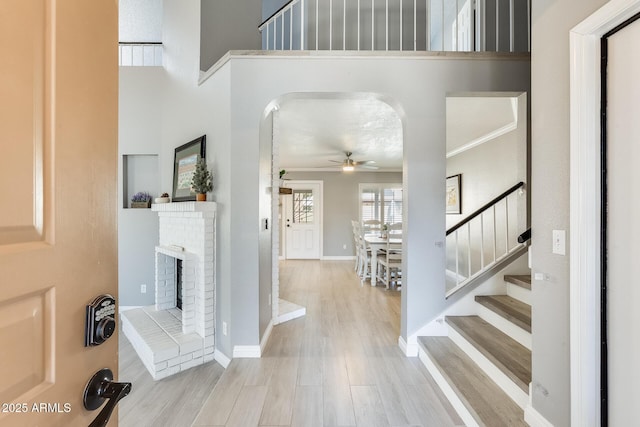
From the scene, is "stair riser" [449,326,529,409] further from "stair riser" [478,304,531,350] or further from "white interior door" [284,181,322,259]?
"white interior door" [284,181,322,259]

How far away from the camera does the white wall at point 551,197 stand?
4.27ft

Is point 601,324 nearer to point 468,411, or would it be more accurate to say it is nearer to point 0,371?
point 468,411

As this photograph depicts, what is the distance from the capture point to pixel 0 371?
429mm

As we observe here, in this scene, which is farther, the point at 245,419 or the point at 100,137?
the point at 245,419

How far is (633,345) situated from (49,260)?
186cm

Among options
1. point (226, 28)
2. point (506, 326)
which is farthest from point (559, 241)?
point (226, 28)

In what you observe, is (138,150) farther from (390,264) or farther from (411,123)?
(390,264)

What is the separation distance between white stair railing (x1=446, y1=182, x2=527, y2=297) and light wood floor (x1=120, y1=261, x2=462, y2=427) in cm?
87

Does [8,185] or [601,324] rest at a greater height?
[8,185]

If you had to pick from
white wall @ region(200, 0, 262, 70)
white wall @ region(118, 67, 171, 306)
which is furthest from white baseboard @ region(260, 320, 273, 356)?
white wall @ region(200, 0, 262, 70)

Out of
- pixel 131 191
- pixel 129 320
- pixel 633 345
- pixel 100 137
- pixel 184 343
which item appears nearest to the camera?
pixel 100 137

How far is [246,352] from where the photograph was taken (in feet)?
7.89

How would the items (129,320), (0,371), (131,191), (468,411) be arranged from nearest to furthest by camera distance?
(0,371) < (468,411) < (129,320) < (131,191)

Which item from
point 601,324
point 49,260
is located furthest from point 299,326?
point 49,260
